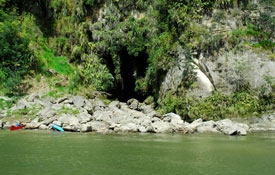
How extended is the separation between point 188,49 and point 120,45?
8.07 m

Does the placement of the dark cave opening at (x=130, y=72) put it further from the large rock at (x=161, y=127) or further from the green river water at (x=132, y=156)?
the green river water at (x=132, y=156)

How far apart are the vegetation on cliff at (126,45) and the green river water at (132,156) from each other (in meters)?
10.9

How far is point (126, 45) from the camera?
118 ft

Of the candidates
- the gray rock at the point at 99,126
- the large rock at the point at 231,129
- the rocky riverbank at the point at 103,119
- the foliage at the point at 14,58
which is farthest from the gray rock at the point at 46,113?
the large rock at the point at 231,129

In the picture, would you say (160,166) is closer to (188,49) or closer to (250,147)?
(250,147)

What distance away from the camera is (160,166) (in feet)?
40.5

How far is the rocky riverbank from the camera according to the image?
24.1m

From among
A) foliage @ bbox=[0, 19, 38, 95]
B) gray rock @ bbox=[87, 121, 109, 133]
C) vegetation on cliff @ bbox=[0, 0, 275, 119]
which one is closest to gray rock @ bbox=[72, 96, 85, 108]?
vegetation on cliff @ bbox=[0, 0, 275, 119]

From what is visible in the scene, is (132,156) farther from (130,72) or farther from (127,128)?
(130,72)

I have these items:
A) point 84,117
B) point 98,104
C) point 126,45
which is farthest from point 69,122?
point 126,45

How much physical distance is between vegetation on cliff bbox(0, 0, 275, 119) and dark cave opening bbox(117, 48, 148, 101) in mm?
116

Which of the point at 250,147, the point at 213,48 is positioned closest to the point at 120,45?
the point at 213,48

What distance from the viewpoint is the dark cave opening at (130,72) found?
1499 inches

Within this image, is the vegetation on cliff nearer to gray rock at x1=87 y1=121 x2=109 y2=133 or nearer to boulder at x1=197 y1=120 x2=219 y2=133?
boulder at x1=197 y1=120 x2=219 y2=133
